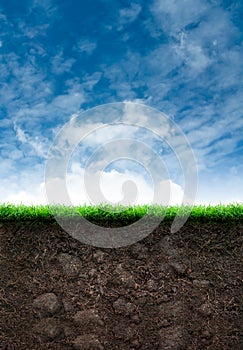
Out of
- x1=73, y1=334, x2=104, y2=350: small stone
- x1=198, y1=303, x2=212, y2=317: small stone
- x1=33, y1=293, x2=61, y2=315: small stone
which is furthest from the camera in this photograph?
x1=198, y1=303, x2=212, y2=317: small stone

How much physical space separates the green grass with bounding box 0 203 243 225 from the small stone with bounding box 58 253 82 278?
1.96 ft

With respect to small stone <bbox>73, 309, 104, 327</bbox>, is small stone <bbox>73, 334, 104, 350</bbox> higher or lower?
lower

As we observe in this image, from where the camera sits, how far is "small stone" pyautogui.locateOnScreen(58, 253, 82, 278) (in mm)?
5785

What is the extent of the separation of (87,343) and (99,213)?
1.84 meters

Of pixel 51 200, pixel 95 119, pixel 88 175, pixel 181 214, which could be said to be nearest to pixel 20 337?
pixel 51 200

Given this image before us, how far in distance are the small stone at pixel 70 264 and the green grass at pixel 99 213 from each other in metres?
0.60

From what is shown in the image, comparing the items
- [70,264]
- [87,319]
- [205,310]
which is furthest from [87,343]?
[205,310]

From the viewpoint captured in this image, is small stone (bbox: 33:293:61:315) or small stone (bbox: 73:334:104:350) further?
small stone (bbox: 33:293:61:315)

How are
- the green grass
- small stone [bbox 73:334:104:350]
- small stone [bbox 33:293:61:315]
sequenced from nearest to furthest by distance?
small stone [bbox 73:334:104:350], small stone [bbox 33:293:61:315], the green grass

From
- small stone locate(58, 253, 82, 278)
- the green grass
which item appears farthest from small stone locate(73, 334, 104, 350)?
the green grass

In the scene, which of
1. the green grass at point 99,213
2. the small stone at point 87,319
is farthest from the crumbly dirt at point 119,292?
the green grass at point 99,213

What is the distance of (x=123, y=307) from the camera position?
5.67 meters

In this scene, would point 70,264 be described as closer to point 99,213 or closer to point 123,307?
point 99,213

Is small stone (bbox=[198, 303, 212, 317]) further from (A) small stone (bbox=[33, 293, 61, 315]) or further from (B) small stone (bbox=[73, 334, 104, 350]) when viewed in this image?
(A) small stone (bbox=[33, 293, 61, 315])
